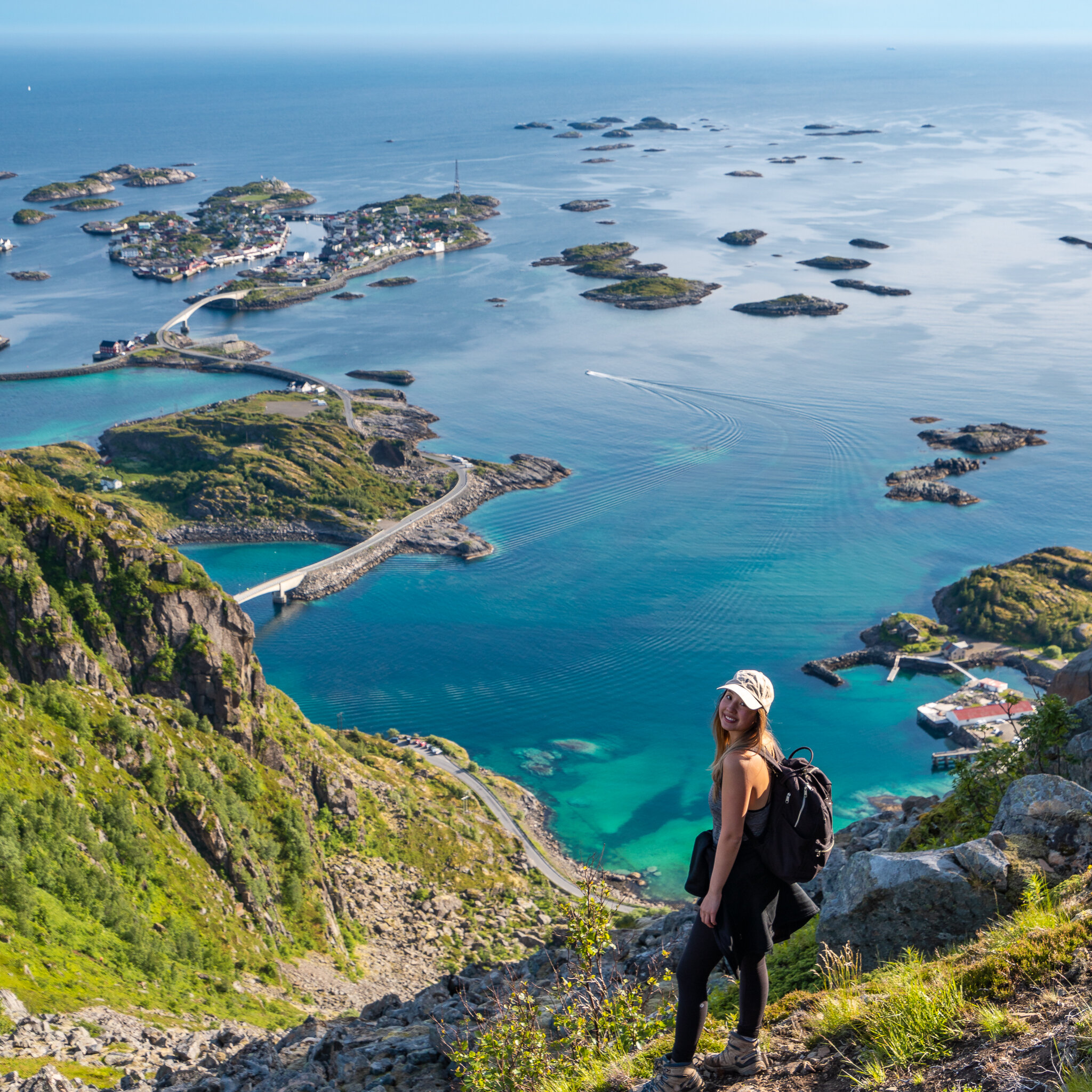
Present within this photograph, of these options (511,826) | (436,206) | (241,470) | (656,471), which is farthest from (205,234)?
(511,826)

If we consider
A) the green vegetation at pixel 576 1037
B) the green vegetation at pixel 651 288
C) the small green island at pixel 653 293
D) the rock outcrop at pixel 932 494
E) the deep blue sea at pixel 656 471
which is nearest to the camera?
the green vegetation at pixel 576 1037

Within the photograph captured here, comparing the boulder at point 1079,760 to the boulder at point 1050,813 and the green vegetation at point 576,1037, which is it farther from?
the green vegetation at point 576,1037

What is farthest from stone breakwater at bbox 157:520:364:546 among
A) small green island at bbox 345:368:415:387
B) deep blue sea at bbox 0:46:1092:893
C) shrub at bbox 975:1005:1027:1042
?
shrub at bbox 975:1005:1027:1042

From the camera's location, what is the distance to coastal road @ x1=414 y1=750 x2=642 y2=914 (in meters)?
39.0

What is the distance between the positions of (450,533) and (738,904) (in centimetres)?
6948

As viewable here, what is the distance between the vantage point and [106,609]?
98.1ft

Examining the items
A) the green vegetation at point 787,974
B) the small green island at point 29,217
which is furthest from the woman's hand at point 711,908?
the small green island at point 29,217

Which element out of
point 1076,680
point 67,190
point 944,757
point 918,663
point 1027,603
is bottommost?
point 944,757

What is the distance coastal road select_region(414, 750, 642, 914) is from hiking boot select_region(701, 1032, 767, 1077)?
30919 mm

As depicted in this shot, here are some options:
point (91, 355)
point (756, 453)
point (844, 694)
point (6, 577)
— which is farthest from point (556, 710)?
point (91, 355)

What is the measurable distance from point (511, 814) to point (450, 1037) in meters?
32.0

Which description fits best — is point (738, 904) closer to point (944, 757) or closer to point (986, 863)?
point (986, 863)

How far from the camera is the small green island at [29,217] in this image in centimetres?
17312

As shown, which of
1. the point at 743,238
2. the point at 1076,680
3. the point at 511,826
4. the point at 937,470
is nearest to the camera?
the point at 1076,680
